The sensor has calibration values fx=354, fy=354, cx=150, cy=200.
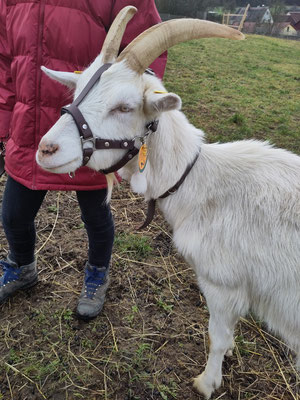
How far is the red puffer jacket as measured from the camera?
1.84 meters

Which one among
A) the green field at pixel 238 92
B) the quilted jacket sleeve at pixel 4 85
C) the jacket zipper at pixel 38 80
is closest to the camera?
the jacket zipper at pixel 38 80

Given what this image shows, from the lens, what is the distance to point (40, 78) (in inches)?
76.1

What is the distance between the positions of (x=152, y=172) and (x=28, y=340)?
1485mm

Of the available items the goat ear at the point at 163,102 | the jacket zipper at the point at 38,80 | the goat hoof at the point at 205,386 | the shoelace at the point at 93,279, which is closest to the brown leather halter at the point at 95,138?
the goat ear at the point at 163,102

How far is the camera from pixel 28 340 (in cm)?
244

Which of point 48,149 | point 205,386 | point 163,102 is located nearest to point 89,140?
point 48,149

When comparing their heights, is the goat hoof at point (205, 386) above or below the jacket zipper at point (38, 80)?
below

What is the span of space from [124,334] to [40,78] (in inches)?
70.7

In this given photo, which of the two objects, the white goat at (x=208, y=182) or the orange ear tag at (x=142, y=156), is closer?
the white goat at (x=208, y=182)

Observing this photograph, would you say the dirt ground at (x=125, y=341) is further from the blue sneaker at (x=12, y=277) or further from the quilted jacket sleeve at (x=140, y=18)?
the quilted jacket sleeve at (x=140, y=18)

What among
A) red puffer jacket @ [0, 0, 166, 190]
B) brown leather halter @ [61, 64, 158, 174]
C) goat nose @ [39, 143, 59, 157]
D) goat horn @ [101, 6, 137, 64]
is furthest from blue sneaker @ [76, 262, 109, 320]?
goat horn @ [101, 6, 137, 64]

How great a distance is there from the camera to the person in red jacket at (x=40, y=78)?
72.7 inches

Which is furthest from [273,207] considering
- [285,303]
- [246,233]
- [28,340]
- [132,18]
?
[28,340]

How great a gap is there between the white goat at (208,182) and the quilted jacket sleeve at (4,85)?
1.43 ft
